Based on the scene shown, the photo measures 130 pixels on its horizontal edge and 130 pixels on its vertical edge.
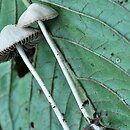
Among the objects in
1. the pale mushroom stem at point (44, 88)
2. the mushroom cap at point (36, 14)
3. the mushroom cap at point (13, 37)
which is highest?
the mushroom cap at point (36, 14)

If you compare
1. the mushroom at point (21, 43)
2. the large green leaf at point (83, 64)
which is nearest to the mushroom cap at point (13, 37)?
the mushroom at point (21, 43)

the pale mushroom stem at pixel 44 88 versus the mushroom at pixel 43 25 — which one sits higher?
the mushroom at pixel 43 25

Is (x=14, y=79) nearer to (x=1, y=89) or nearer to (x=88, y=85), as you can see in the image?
(x=1, y=89)

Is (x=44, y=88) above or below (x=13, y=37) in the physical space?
below

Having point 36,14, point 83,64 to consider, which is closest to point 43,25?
point 36,14

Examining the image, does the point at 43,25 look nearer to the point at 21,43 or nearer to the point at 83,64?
the point at 21,43

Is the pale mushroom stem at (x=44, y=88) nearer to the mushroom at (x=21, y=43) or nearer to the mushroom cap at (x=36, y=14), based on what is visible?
the mushroom at (x=21, y=43)
